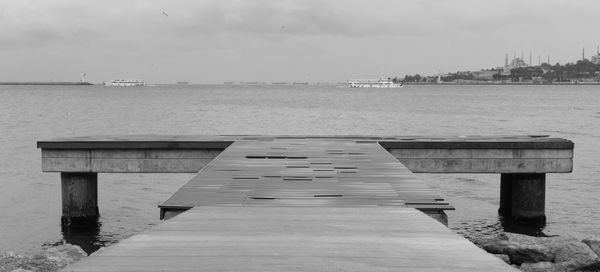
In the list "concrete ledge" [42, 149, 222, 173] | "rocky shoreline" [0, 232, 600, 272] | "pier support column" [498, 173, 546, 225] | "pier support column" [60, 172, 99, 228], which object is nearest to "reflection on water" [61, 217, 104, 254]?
"pier support column" [60, 172, 99, 228]

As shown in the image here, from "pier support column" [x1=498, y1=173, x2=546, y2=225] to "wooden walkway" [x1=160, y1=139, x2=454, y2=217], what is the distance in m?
3.96

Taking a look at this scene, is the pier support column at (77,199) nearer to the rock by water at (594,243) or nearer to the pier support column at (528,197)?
the pier support column at (528,197)

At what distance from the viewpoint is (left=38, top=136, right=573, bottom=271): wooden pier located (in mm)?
4324

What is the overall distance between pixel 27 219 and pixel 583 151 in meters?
28.0

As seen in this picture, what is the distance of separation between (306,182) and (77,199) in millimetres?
7703

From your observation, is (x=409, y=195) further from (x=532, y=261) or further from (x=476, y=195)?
(x=476, y=195)

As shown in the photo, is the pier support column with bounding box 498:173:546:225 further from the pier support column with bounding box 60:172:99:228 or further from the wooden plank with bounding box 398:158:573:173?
the pier support column with bounding box 60:172:99:228

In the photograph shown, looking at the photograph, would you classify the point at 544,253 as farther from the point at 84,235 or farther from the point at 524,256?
the point at 84,235

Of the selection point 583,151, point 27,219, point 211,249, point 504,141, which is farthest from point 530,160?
point 583,151

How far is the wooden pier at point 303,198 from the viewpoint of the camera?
4324 mm

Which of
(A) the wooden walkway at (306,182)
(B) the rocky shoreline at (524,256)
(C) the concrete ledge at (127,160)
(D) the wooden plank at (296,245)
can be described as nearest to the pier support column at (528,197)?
(B) the rocky shoreline at (524,256)

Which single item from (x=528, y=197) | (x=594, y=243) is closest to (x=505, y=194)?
(x=528, y=197)

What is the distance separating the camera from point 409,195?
23.8ft

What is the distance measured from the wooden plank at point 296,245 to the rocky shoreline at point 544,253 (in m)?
5.19
